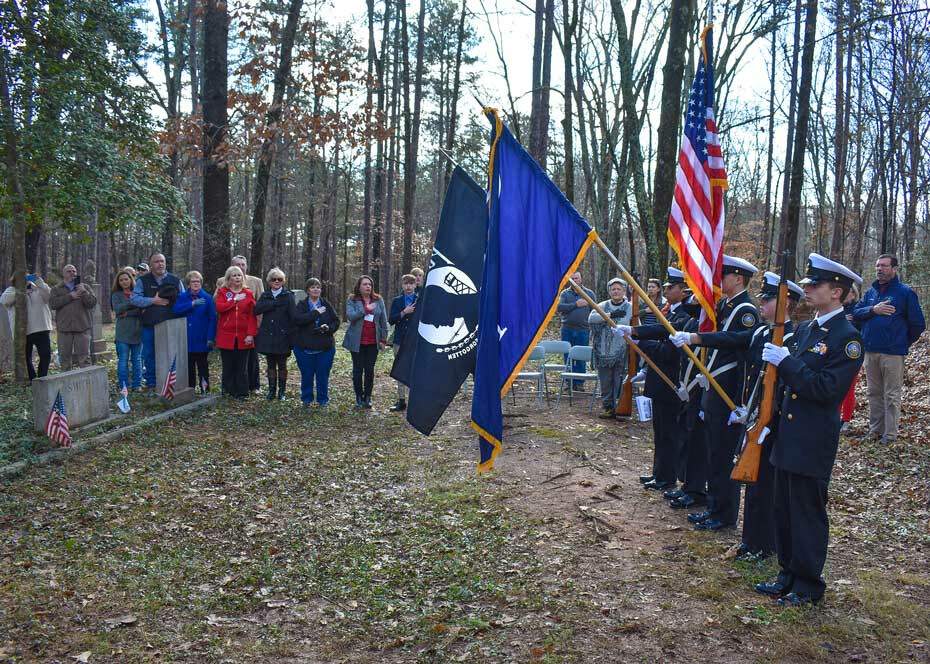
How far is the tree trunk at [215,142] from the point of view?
15633mm

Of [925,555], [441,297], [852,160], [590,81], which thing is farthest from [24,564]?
[852,160]

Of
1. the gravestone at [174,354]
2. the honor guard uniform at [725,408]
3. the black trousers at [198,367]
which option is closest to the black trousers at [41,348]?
the gravestone at [174,354]

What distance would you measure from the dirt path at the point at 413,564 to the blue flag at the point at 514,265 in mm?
1302

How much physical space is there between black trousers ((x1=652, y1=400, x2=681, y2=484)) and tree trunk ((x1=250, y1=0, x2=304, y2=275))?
1110 centimetres

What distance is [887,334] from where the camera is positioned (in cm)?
973

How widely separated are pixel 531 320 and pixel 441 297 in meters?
0.97

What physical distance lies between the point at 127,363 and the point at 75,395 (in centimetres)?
236

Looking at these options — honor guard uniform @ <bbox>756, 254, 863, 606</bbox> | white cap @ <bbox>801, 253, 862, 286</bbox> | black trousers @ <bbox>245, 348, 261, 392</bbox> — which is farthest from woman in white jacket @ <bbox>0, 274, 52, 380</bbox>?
white cap @ <bbox>801, 253, 862, 286</bbox>

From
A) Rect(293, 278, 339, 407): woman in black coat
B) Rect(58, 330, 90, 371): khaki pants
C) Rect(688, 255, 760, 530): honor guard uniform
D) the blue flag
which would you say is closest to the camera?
the blue flag

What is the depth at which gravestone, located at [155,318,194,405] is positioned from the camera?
11148 mm

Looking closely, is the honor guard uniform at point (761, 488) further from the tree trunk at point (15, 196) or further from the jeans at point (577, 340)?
the tree trunk at point (15, 196)

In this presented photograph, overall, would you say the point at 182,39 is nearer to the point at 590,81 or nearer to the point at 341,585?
the point at 590,81

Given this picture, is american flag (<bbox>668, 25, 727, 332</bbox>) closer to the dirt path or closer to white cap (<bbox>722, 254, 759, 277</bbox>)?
white cap (<bbox>722, 254, 759, 277</bbox>)

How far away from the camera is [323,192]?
131ft
